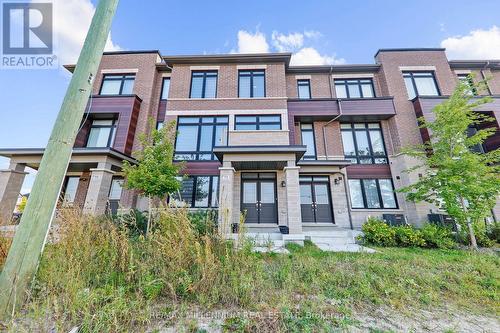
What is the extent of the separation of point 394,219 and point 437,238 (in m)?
2.34

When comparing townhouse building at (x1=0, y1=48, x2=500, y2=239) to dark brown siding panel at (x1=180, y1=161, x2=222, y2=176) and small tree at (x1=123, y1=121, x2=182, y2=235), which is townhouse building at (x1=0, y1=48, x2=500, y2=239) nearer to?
dark brown siding panel at (x1=180, y1=161, x2=222, y2=176)

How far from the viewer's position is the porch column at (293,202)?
7.30 meters

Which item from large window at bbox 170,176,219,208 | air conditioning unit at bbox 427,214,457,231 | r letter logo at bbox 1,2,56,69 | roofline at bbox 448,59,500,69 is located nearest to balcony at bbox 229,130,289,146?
large window at bbox 170,176,219,208

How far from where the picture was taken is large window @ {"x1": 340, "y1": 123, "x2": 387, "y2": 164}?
11453 millimetres

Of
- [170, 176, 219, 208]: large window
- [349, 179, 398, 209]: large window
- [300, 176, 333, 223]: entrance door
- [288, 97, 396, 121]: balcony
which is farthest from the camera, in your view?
[288, 97, 396, 121]: balcony

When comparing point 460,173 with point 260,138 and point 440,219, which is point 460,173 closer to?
point 440,219

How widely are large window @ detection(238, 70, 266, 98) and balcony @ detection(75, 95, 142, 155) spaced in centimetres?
653

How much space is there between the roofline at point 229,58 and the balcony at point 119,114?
11.6ft

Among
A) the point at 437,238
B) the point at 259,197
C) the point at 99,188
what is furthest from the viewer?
the point at 259,197

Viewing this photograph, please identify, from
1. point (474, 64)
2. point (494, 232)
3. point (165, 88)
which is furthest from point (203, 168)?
point (474, 64)

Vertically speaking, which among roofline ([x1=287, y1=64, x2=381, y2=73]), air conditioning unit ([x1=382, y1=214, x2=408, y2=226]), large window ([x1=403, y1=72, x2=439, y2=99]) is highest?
roofline ([x1=287, y1=64, x2=381, y2=73])

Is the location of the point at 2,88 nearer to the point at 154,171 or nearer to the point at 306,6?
the point at 154,171

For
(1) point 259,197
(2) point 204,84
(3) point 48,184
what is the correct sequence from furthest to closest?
(2) point 204,84 < (1) point 259,197 < (3) point 48,184

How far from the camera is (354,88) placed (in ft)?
42.1
